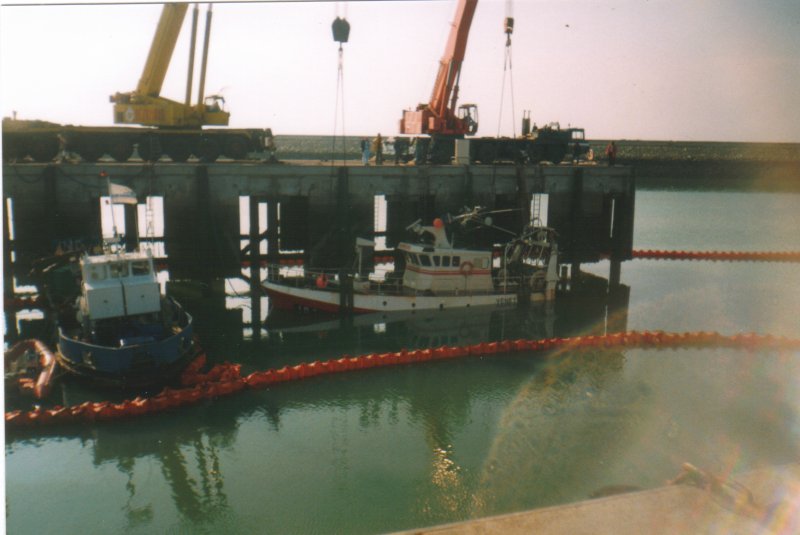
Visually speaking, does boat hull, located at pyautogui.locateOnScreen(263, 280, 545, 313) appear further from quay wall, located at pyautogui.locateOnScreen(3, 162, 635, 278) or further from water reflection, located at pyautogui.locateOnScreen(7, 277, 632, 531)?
quay wall, located at pyautogui.locateOnScreen(3, 162, 635, 278)

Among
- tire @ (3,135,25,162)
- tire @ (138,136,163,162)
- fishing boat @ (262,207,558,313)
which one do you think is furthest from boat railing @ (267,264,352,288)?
tire @ (3,135,25,162)

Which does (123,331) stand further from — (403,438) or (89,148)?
(89,148)

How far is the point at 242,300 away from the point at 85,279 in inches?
328

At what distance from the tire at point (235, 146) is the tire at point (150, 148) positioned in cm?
241

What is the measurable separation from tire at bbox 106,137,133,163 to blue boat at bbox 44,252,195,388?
9.13m

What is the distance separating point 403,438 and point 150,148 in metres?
16.2

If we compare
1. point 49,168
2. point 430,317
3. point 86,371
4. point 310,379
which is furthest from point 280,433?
point 49,168

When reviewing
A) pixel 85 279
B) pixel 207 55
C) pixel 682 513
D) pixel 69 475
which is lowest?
pixel 69 475

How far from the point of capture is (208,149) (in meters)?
24.1

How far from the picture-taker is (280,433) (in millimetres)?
12586

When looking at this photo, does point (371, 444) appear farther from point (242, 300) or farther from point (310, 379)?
point (242, 300)

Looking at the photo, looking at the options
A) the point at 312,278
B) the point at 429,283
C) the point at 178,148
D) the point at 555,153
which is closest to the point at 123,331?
the point at 312,278

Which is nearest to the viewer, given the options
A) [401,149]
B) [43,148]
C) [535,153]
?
[43,148]

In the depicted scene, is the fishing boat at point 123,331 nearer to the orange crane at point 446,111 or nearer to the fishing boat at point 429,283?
the fishing boat at point 429,283
